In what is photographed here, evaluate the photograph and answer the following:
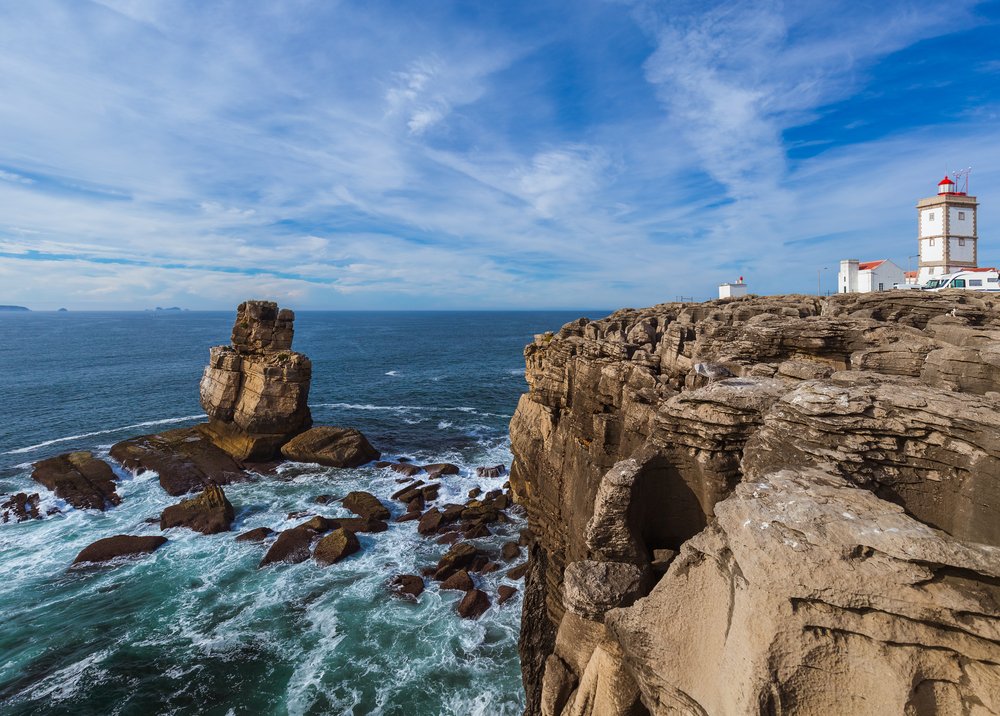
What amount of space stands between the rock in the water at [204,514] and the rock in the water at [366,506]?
695cm

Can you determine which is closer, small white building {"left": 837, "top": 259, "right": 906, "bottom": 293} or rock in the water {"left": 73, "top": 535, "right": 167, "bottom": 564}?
rock in the water {"left": 73, "top": 535, "right": 167, "bottom": 564}

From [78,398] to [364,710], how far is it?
6138 cm

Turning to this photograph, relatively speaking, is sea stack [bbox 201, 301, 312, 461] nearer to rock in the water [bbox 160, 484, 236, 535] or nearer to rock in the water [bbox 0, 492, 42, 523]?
rock in the water [bbox 160, 484, 236, 535]

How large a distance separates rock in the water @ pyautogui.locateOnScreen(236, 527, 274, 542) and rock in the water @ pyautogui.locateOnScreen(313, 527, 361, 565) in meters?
3.71

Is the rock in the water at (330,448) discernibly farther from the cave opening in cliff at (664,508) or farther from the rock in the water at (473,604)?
the cave opening in cliff at (664,508)

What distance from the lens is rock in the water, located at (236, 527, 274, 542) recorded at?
27.6 m

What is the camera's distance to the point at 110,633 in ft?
66.8

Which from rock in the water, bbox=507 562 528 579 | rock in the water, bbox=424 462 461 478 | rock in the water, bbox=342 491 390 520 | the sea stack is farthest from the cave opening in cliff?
the sea stack

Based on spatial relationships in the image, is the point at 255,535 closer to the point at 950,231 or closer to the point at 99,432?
the point at 99,432

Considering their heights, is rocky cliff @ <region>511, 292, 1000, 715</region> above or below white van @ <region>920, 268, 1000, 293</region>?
below

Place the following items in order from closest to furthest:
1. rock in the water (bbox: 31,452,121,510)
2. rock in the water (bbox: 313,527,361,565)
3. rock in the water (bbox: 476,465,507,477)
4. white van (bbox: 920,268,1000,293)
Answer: rock in the water (bbox: 313,527,361,565), rock in the water (bbox: 31,452,121,510), rock in the water (bbox: 476,465,507,477), white van (bbox: 920,268,1000,293)

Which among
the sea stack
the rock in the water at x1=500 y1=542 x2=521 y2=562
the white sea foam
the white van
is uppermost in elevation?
the white van

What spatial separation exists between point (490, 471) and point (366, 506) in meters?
9.90

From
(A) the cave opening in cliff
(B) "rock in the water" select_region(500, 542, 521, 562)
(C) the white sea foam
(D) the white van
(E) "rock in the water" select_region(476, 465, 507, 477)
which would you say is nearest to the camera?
(A) the cave opening in cliff
